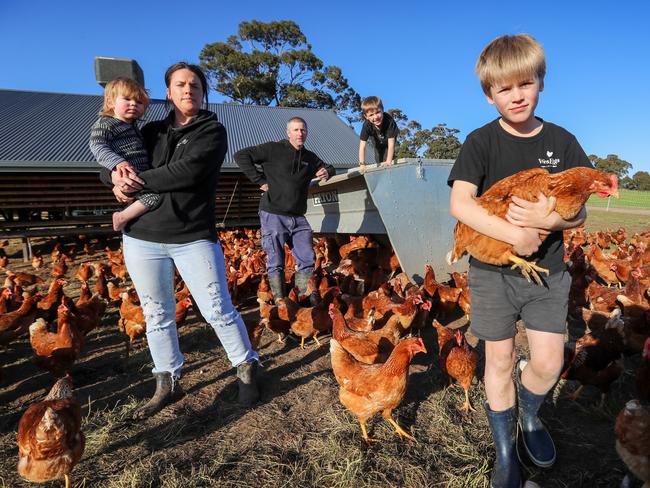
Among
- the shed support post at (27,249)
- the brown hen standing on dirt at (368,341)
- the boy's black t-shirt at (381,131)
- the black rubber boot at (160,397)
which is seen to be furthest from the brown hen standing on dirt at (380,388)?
the shed support post at (27,249)

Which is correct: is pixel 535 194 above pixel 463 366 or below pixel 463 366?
above

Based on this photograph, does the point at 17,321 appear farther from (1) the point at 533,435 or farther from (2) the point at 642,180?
(2) the point at 642,180

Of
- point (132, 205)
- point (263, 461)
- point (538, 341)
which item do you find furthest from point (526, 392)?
point (132, 205)

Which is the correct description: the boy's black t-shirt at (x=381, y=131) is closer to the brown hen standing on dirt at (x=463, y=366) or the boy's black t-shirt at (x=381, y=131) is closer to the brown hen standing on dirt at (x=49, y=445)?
the brown hen standing on dirt at (x=463, y=366)

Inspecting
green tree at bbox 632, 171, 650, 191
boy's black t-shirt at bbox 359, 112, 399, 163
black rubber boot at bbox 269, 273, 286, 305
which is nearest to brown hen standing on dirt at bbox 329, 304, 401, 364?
black rubber boot at bbox 269, 273, 286, 305

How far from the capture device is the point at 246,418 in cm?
250

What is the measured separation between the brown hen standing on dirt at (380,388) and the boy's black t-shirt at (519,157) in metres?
0.92

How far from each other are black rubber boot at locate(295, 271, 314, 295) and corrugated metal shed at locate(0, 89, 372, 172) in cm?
661

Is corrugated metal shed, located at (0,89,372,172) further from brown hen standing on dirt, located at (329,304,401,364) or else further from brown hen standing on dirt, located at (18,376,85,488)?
brown hen standing on dirt, located at (18,376,85,488)

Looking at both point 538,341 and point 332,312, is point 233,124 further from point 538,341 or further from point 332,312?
point 538,341

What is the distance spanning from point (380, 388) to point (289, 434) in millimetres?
675

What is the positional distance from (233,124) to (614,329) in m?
13.9

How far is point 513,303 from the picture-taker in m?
1.70

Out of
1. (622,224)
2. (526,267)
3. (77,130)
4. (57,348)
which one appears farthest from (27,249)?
(622,224)
